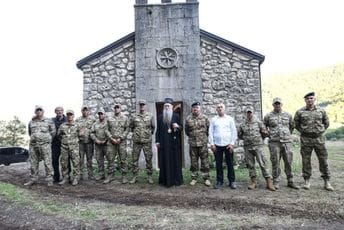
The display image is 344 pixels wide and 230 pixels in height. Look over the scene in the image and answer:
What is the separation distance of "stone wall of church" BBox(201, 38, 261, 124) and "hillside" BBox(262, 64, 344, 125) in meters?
22.8

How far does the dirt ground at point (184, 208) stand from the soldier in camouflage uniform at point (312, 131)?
46cm

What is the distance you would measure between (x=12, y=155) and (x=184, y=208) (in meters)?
13.3

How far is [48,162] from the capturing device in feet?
24.4

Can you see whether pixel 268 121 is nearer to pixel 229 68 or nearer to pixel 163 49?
pixel 229 68

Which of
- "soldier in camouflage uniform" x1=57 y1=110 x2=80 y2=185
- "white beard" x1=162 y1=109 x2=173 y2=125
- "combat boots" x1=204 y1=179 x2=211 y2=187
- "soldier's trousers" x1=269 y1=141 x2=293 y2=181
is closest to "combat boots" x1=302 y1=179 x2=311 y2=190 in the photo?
"soldier's trousers" x1=269 y1=141 x2=293 y2=181

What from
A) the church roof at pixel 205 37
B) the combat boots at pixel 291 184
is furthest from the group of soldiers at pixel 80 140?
the combat boots at pixel 291 184

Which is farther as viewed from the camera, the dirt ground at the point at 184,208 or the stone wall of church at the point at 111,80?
the stone wall of church at the point at 111,80

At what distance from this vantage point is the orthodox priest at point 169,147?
7160mm

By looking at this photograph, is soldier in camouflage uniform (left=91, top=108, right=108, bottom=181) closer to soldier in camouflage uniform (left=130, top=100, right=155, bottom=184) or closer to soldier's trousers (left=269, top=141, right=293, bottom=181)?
soldier in camouflage uniform (left=130, top=100, right=155, bottom=184)

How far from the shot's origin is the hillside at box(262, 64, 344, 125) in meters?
34.9

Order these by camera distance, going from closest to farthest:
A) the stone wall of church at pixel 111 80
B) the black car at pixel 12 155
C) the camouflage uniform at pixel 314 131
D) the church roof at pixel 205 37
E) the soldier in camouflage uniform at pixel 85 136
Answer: the camouflage uniform at pixel 314 131 < the soldier in camouflage uniform at pixel 85 136 < the church roof at pixel 205 37 < the stone wall of church at pixel 111 80 < the black car at pixel 12 155

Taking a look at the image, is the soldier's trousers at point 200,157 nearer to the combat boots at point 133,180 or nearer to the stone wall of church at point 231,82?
the combat boots at point 133,180

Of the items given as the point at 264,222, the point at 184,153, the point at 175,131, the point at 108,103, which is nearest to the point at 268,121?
the point at 175,131

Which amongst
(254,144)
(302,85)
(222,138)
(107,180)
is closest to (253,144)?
(254,144)
